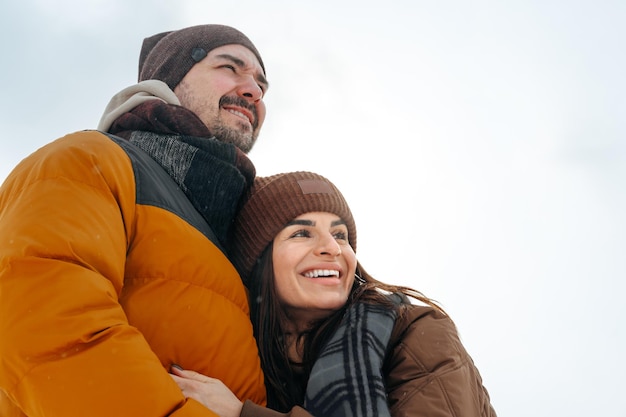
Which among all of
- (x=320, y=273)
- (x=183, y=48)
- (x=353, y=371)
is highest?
(x=183, y=48)

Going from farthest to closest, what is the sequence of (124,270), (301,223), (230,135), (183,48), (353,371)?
(183,48), (230,135), (301,223), (353,371), (124,270)

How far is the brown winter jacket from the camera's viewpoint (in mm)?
2023

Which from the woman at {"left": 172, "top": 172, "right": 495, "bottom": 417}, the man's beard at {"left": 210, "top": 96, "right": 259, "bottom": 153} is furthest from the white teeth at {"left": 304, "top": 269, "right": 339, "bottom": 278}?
the man's beard at {"left": 210, "top": 96, "right": 259, "bottom": 153}

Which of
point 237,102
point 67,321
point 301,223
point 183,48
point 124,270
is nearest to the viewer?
point 67,321

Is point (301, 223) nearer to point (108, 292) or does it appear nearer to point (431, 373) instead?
point (431, 373)

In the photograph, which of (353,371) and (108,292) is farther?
(353,371)

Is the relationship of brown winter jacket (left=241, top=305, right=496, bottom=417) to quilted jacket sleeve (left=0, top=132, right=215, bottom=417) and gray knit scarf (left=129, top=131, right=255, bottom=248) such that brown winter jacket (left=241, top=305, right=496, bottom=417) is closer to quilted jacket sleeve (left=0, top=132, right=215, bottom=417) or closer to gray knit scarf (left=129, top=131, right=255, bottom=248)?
quilted jacket sleeve (left=0, top=132, right=215, bottom=417)

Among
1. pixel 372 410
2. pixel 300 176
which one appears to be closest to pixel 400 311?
pixel 372 410

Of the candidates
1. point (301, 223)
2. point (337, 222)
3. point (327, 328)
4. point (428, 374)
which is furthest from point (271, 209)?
point (428, 374)

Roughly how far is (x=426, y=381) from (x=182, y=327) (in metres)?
0.96

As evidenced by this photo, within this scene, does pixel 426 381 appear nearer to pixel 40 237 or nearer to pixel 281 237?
pixel 281 237

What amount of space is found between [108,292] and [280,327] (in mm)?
1223

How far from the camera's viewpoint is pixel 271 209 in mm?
2844

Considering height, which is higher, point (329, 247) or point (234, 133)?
point (234, 133)
